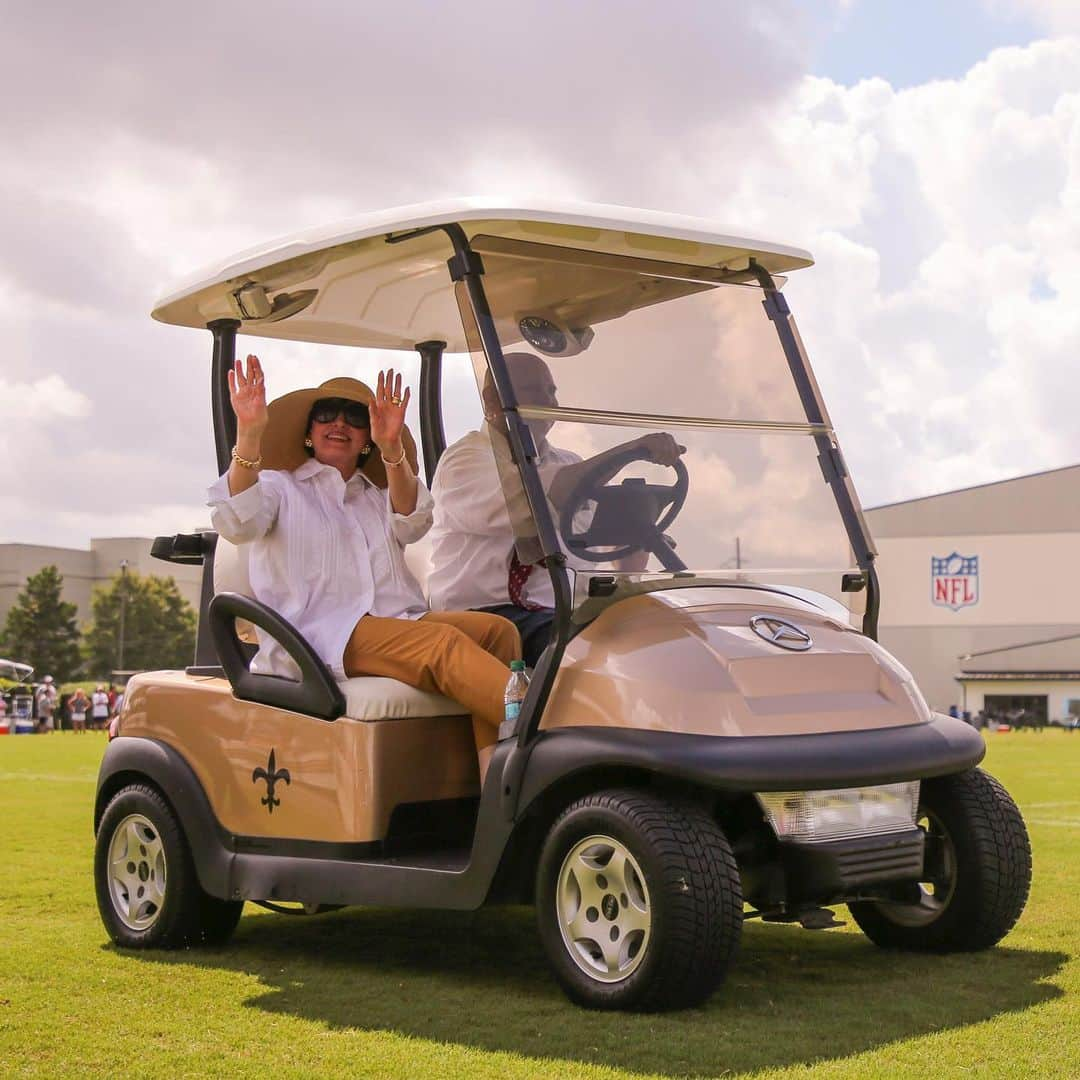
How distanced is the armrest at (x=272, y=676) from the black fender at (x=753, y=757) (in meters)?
0.98

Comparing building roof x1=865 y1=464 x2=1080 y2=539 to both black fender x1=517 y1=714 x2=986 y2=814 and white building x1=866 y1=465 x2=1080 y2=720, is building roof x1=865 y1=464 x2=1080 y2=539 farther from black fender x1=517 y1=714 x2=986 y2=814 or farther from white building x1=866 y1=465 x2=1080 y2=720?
black fender x1=517 y1=714 x2=986 y2=814

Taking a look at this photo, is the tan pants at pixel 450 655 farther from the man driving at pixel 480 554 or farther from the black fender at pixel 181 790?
the black fender at pixel 181 790

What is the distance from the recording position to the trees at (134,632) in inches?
3334

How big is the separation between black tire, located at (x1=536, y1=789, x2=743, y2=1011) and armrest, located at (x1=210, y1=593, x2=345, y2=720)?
1154 mm

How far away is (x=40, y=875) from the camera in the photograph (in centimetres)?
831

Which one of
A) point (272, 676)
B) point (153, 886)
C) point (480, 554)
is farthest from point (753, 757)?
point (153, 886)

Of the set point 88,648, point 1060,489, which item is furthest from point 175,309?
point 88,648

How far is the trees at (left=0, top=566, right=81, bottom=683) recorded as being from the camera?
79.6 meters

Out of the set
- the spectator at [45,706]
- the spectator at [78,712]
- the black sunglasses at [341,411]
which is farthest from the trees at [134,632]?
the black sunglasses at [341,411]

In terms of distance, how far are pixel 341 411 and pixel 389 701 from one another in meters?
1.39

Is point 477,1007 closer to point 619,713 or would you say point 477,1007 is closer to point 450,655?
point 619,713

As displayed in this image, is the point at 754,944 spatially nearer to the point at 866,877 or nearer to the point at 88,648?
the point at 866,877

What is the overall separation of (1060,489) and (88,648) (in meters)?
47.6

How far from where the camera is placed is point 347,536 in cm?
628
